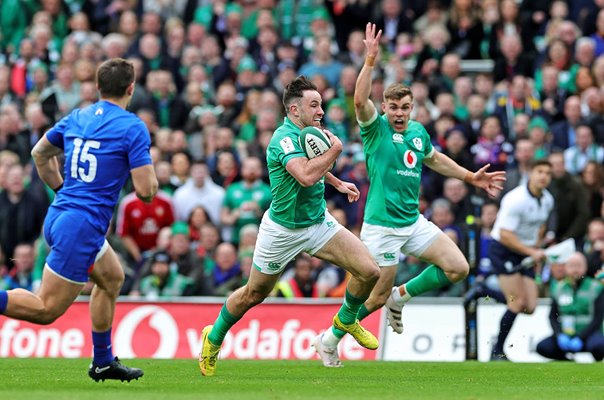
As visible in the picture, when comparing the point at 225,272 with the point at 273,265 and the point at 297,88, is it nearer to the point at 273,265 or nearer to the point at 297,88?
the point at 273,265

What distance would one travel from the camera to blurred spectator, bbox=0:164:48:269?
20547 millimetres

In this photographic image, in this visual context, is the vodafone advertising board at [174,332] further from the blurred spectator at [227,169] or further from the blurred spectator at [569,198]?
the blurred spectator at [569,198]

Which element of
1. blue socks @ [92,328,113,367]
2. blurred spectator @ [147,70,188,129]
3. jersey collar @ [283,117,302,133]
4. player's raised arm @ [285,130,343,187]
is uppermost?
blurred spectator @ [147,70,188,129]

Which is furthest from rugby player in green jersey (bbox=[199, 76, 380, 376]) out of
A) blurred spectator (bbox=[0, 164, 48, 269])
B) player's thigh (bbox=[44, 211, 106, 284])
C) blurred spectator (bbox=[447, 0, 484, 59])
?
blurred spectator (bbox=[447, 0, 484, 59])

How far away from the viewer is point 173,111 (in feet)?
72.5

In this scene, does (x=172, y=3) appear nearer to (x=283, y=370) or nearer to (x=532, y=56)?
(x=532, y=56)

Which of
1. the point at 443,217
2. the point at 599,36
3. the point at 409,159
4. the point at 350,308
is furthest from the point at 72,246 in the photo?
the point at 599,36

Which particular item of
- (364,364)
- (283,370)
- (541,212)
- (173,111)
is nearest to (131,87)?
(283,370)

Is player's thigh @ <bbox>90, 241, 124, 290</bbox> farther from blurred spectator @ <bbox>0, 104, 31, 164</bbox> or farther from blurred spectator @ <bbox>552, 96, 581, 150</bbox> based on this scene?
blurred spectator @ <bbox>0, 104, 31, 164</bbox>

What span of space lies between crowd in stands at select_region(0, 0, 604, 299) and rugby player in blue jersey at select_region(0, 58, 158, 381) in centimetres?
761

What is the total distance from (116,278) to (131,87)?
1.57m

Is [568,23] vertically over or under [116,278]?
over

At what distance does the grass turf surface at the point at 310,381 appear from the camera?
1075 cm

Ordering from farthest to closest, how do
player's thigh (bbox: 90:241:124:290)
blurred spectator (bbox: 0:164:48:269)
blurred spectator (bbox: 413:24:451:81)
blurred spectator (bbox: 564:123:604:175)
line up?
blurred spectator (bbox: 413:24:451:81) → blurred spectator (bbox: 0:164:48:269) → blurred spectator (bbox: 564:123:604:175) → player's thigh (bbox: 90:241:124:290)
